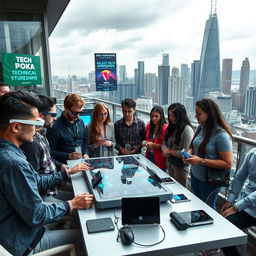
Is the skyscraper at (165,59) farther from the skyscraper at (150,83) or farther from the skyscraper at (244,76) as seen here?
the skyscraper at (244,76)

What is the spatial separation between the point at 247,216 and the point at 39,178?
5.47 ft

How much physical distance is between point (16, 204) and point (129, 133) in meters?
1.93

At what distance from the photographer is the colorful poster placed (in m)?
4.91

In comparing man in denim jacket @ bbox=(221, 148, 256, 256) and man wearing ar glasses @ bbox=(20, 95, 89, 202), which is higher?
man wearing ar glasses @ bbox=(20, 95, 89, 202)

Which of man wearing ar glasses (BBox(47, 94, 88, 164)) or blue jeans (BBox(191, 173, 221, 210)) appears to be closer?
blue jeans (BBox(191, 173, 221, 210))

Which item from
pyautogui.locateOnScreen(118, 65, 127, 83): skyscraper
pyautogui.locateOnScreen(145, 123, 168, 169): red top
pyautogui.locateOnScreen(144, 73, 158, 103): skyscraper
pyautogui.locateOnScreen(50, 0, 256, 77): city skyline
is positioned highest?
pyautogui.locateOnScreen(50, 0, 256, 77): city skyline

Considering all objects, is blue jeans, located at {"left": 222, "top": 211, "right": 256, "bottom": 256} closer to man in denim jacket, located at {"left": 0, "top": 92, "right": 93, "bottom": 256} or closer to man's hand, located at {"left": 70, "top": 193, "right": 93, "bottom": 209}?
man's hand, located at {"left": 70, "top": 193, "right": 93, "bottom": 209}

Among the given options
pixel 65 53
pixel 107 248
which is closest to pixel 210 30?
pixel 107 248

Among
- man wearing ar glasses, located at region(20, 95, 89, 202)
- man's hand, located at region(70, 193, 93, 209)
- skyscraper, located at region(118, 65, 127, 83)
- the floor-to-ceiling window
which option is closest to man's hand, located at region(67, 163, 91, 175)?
man wearing ar glasses, located at region(20, 95, 89, 202)

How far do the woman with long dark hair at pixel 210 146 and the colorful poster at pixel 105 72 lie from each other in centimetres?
316

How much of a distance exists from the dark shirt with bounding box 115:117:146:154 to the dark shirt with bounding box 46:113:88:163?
509 millimetres

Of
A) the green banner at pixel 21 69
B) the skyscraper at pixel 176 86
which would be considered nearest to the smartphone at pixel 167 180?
the skyscraper at pixel 176 86

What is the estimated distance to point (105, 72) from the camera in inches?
196

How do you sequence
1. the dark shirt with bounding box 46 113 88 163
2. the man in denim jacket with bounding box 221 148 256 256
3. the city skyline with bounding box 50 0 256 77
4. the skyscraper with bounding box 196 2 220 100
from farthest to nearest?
the skyscraper with bounding box 196 2 220 100, the city skyline with bounding box 50 0 256 77, the dark shirt with bounding box 46 113 88 163, the man in denim jacket with bounding box 221 148 256 256
